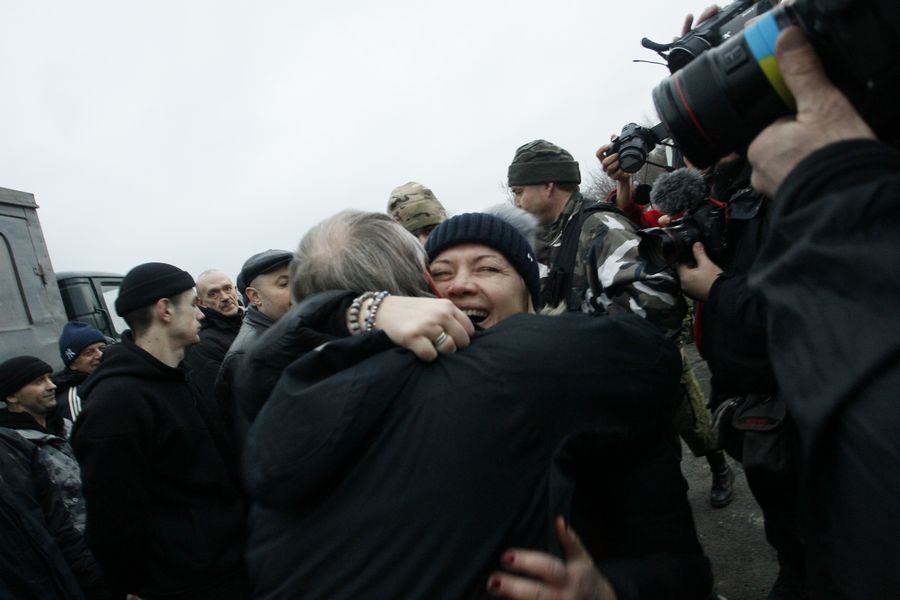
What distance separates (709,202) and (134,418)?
243 centimetres

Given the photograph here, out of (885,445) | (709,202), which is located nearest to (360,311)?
(885,445)

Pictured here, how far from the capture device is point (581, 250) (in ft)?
8.88

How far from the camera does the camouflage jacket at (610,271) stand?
1.84m

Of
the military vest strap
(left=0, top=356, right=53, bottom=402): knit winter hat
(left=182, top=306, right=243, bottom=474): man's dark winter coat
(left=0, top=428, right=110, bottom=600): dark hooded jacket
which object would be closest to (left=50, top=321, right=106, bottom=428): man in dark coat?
(left=0, top=356, right=53, bottom=402): knit winter hat

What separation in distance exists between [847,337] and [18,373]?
4501mm

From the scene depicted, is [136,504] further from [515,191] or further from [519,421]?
[515,191]

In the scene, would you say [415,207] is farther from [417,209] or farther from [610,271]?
[610,271]

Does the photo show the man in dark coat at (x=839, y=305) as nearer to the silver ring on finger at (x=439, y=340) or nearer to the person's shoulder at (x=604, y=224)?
the silver ring on finger at (x=439, y=340)

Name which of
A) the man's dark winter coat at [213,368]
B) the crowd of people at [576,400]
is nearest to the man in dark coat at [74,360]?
the man's dark winter coat at [213,368]

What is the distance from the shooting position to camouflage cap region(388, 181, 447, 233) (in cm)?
392

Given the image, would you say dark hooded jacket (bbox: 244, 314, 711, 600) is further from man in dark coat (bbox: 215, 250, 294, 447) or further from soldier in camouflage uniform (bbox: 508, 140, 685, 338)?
man in dark coat (bbox: 215, 250, 294, 447)

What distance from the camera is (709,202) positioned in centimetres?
201

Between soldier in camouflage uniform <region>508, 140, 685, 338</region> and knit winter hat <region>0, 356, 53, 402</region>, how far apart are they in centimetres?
336

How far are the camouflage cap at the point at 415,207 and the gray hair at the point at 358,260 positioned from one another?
2469 millimetres
